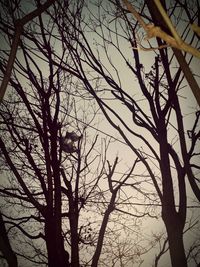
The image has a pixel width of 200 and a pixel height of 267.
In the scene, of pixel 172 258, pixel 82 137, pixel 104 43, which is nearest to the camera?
pixel 172 258

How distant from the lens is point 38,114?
539 cm

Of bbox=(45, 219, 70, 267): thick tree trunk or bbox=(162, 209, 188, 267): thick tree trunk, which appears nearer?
bbox=(162, 209, 188, 267): thick tree trunk

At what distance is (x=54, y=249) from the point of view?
5020mm

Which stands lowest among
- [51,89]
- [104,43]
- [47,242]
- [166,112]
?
[47,242]

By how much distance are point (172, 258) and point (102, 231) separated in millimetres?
1526

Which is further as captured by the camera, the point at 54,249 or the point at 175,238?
the point at 54,249

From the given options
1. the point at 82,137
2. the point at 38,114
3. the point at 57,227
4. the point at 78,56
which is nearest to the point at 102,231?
the point at 57,227

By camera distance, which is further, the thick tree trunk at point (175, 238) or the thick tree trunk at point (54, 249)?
the thick tree trunk at point (54, 249)

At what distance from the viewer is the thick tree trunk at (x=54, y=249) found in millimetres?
4961

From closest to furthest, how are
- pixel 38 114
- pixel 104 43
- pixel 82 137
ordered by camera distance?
pixel 104 43 < pixel 38 114 < pixel 82 137

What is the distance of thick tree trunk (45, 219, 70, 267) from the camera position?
4.96m

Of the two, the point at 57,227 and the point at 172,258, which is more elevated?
the point at 57,227

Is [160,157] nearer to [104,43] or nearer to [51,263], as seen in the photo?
[104,43]

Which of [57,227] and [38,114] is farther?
[38,114]
